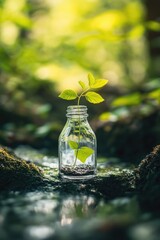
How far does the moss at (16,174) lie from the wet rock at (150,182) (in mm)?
650

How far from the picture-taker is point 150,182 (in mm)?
1999

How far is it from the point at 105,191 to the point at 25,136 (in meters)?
2.42

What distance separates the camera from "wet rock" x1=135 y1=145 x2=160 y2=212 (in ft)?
5.72

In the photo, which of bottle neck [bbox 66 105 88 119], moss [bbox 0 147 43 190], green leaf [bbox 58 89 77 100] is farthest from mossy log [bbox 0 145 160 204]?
green leaf [bbox 58 89 77 100]

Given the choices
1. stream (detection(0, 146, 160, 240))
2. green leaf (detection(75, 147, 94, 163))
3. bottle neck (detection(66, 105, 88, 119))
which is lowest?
stream (detection(0, 146, 160, 240))

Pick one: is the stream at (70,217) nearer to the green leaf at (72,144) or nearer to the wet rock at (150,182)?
the wet rock at (150,182)

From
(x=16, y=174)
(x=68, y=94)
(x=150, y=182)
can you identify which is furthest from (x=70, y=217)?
(x=68, y=94)

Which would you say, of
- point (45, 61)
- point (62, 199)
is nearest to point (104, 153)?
point (62, 199)

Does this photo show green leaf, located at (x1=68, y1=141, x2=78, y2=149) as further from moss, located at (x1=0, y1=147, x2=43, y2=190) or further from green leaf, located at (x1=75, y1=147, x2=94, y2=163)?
moss, located at (x1=0, y1=147, x2=43, y2=190)

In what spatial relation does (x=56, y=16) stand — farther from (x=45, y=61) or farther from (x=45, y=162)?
(x=45, y=162)

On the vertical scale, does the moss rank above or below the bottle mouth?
below

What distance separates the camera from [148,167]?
2.18 meters

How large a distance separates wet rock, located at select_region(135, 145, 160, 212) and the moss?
25.6 inches

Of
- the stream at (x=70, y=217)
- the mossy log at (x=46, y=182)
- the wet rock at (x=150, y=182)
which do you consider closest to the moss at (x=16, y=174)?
the mossy log at (x=46, y=182)
